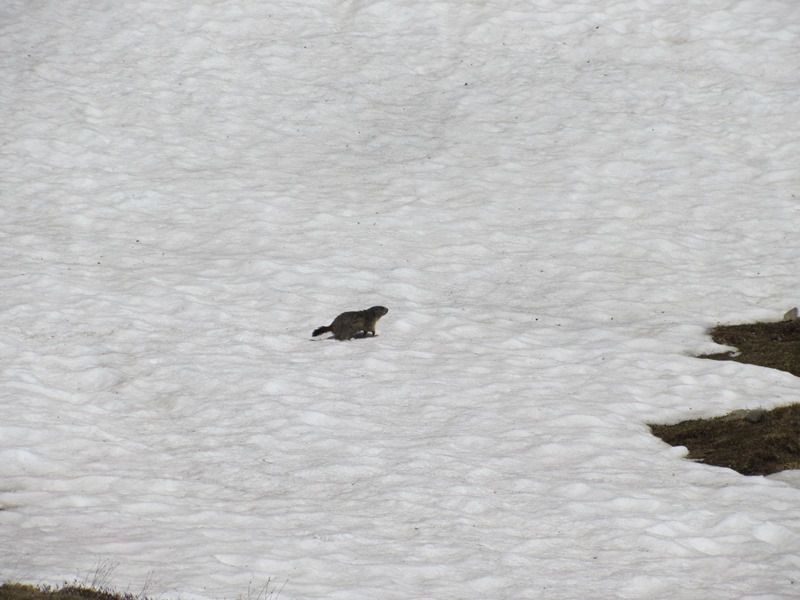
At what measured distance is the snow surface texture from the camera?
10461mm

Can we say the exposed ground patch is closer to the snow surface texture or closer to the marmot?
the snow surface texture

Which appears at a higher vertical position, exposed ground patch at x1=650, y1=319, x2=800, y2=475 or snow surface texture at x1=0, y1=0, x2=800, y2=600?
snow surface texture at x1=0, y1=0, x2=800, y2=600

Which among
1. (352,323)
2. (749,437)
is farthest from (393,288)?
(749,437)

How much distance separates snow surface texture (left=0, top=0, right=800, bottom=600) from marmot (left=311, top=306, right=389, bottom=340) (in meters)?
→ 0.32

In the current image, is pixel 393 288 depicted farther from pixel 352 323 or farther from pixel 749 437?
pixel 749 437

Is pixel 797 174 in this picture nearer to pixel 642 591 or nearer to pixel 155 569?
pixel 642 591

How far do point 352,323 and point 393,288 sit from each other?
227cm

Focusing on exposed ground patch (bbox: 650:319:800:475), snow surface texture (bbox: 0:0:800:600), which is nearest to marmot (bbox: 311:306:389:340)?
snow surface texture (bbox: 0:0:800:600)

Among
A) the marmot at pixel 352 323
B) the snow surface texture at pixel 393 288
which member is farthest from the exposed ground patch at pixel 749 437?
the marmot at pixel 352 323

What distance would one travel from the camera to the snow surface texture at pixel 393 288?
34.3 ft

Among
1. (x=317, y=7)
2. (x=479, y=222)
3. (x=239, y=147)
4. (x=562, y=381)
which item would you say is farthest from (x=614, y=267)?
(x=317, y=7)

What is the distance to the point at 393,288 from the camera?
18328 millimetres

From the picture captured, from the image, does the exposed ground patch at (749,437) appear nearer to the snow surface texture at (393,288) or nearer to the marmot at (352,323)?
the snow surface texture at (393,288)

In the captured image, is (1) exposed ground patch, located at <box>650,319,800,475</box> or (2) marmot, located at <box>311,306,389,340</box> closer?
(1) exposed ground patch, located at <box>650,319,800,475</box>
